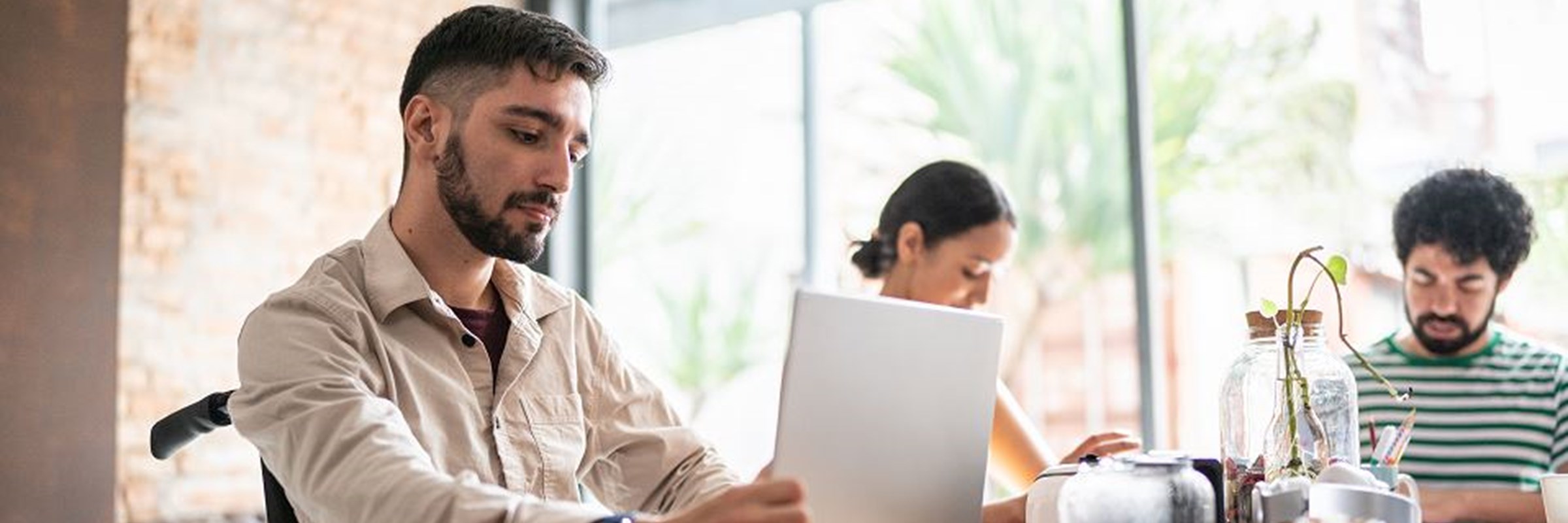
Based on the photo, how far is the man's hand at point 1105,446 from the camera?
7.02 ft

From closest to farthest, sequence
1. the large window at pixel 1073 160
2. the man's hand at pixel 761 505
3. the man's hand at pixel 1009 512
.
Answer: the man's hand at pixel 761 505 → the man's hand at pixel 1009 512 → the large window at pixel 1073 160

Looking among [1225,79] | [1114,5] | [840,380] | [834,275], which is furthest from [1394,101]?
[840,380]

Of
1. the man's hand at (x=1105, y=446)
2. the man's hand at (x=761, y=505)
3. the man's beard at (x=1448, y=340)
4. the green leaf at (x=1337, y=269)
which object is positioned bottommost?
the man's hand at (x=1105, y=446)

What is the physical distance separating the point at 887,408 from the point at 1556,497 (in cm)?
89

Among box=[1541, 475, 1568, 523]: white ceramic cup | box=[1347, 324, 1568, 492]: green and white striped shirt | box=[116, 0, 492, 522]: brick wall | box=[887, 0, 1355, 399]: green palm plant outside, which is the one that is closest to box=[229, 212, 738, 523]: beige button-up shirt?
box=[1541, 475, 1568, 523]: white ceramic cup

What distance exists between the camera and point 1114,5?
4191 mm

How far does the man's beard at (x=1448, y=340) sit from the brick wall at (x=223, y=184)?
2.86 m

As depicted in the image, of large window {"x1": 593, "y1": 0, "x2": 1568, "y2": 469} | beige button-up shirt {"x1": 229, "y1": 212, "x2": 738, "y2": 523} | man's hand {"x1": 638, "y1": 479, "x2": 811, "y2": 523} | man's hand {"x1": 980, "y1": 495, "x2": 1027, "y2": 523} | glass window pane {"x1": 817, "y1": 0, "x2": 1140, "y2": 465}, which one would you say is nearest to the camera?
man's hand {"x1": 638, "y1": 479, "x2": 811, "y2": 523}

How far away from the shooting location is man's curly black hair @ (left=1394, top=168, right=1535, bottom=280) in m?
3.03

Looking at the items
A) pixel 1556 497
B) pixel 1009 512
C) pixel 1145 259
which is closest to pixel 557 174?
pixel 1009 512

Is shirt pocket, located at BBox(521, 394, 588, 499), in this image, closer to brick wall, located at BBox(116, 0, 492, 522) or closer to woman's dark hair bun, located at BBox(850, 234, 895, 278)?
woman's dark hair bun, located at BBox(850, 234, 895, 278)

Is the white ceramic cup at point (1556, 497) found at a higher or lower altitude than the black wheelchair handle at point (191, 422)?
lower

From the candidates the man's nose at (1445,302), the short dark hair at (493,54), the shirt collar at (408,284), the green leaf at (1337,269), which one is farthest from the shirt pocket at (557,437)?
the man's nose at (1445,302)

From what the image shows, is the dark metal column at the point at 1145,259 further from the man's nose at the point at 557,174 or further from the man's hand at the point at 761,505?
the man's hand at the point at 761,505
